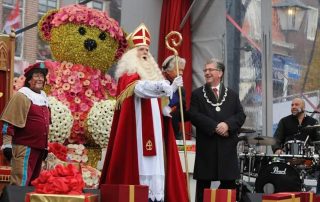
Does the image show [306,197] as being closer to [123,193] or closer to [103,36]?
[123,193]

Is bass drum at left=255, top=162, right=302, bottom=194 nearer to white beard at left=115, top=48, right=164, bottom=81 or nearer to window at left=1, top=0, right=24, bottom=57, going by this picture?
white beard at left=115, top=48, right=164, bottom=81

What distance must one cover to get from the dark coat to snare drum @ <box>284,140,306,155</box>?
71.4 inches

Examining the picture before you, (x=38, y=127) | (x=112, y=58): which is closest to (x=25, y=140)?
(x=38, y=127)

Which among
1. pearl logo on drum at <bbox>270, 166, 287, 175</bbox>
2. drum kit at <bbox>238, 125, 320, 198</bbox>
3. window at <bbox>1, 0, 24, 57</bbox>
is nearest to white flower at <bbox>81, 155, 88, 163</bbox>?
drum kit at <bbox>238, 125, 320, 198</bbox>

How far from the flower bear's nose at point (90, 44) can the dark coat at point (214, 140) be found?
1469 mm

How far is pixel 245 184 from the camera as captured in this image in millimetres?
8031

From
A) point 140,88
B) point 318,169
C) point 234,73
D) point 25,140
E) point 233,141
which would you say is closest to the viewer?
point 140,88

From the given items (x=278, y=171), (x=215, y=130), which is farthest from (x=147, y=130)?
(x=278, y=171)

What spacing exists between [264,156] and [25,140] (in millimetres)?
3208

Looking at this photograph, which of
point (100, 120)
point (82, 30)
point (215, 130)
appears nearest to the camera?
point (215, 130)

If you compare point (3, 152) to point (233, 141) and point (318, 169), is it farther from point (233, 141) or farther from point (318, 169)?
point (318, 169)

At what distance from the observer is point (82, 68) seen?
23.7ft

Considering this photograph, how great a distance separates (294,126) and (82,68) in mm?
2593

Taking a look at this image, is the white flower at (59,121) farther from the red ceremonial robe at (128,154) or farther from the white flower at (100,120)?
the red ceremonial robe at (128,154)
